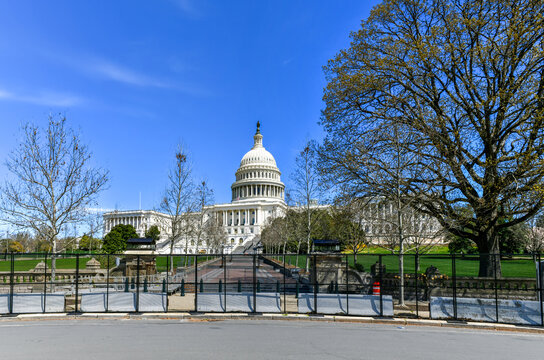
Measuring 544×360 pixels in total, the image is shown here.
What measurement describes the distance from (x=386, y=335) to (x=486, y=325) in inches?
189

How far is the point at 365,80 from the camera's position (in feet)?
74.9

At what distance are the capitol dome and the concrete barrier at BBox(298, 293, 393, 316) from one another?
134 m

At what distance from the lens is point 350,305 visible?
656 inches

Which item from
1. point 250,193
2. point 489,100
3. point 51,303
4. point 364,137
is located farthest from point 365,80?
point 250,193

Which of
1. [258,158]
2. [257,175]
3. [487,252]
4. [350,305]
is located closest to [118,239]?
[257,175]

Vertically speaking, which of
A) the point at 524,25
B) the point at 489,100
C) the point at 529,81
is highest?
the point at 524,25

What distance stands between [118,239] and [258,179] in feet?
209

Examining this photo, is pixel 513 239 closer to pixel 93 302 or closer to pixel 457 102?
pixel 457 102

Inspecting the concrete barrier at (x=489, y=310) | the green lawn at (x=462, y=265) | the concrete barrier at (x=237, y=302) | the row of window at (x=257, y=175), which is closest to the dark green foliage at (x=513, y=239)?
the green lawn at (x=462, y=265)

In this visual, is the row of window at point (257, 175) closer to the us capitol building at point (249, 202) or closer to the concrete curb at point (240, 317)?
the us capitol building at point (249, 202)

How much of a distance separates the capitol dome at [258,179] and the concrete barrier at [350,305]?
133907 mm

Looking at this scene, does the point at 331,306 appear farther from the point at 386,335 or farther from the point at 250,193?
the point at 250,193

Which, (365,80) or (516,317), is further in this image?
(365,80)

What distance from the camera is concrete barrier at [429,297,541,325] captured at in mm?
15289
